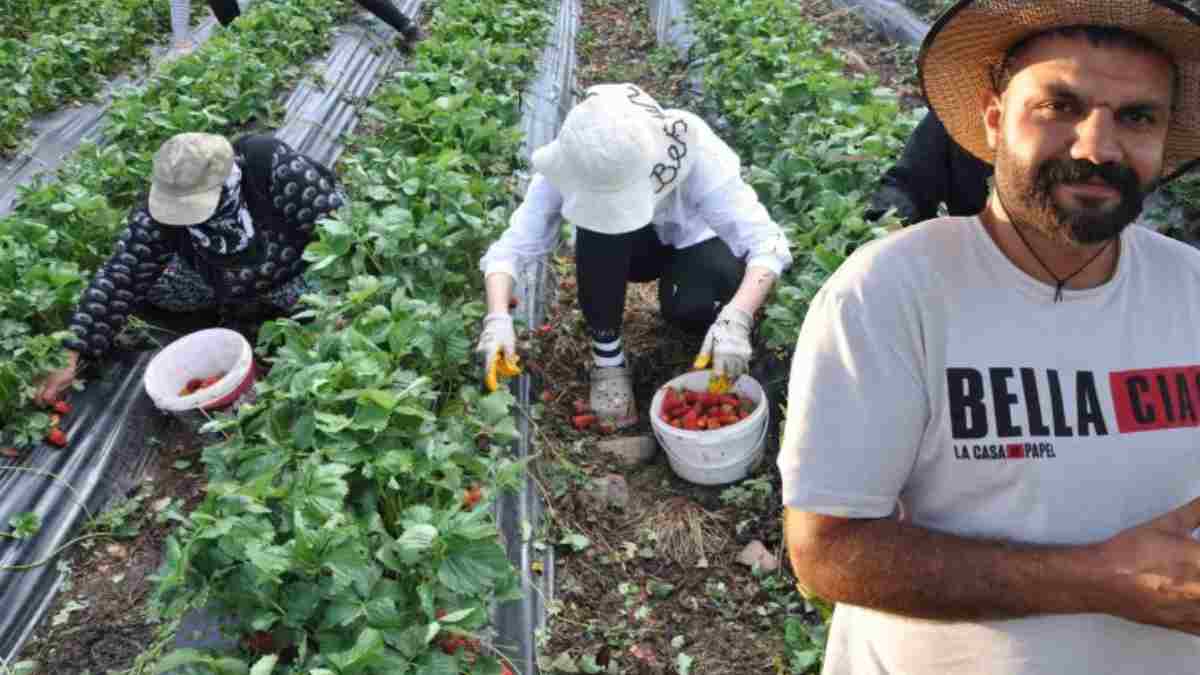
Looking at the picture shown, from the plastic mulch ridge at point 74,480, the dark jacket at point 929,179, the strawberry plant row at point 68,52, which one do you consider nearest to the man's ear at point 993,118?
the dark jacket at point 929,179

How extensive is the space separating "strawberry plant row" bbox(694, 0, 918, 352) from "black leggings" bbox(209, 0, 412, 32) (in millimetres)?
2745

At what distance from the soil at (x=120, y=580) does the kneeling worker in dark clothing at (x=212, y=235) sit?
0.50m

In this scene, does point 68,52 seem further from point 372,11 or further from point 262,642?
point 262,642

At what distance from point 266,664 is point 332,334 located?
1.04 metres

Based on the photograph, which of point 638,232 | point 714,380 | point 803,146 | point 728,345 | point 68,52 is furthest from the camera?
point 68,52

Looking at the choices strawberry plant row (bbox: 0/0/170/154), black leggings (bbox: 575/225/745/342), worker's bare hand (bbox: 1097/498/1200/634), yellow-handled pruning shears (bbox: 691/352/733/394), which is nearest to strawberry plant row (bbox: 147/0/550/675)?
black leggings (bbox: 575/225/745/342)

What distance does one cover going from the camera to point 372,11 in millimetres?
6906

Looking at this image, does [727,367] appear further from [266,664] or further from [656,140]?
[266,664]

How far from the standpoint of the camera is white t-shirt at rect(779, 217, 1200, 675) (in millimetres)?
1283

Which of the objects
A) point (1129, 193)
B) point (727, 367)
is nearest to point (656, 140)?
point (727, 367)

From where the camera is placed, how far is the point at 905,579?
1.28 metres

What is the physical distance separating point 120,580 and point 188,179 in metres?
1.31

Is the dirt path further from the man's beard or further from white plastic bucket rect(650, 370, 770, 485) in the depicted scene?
the man's beard

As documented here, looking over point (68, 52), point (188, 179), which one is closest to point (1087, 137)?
point (188, 179)
